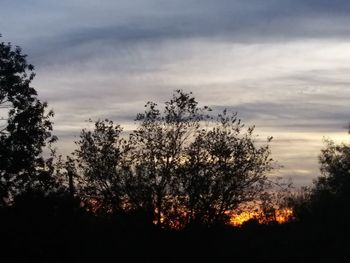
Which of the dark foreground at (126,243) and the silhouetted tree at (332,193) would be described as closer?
the dark foreground at (126,243)

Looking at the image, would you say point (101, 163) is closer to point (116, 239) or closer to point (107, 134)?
point (107, 134)

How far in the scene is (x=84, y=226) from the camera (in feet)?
125

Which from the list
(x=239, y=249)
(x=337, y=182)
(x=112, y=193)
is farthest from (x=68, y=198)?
(x=337, y=182)

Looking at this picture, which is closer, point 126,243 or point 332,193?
point 126,243

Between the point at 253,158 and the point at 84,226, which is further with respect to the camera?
the point at 253,158

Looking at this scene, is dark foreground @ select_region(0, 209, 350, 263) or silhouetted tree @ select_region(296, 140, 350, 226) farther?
silhouetted tree @ select_region(296, 140, 350, 226)

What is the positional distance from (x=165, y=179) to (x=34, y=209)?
968 centimetres

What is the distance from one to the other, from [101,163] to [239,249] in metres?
14.5

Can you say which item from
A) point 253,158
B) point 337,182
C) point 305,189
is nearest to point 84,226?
point 253,158

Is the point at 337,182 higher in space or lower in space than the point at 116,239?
higher

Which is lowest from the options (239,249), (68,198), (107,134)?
(239,249)

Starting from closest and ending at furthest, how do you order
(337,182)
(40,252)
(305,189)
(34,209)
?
1. (40,252)
2. (34,209)
3. (337,182)
4. (305,189)

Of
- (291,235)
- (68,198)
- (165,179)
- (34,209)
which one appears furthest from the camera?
(291,235)

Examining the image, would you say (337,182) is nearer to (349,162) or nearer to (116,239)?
(349,162)
